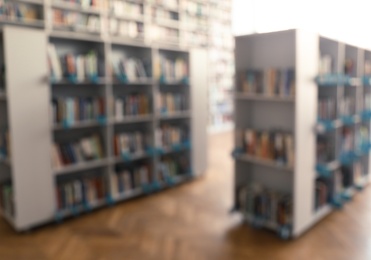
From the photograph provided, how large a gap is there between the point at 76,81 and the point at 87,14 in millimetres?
3036

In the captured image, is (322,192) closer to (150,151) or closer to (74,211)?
(150,151)

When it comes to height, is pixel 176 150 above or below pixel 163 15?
below

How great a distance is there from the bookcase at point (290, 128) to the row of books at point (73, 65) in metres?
1.46

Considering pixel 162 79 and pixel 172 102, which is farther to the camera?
pixel 172 102

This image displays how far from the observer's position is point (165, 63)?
13.3 ft

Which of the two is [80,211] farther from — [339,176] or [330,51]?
[330,51]

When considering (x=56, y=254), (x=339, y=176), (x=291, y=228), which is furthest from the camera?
(x=339, y=176)

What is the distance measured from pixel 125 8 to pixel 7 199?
444 cm

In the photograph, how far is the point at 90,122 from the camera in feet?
11.2

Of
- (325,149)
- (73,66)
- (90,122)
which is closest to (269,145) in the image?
(325,149)

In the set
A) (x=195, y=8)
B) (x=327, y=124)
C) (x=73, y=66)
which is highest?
(x=195, y=8)

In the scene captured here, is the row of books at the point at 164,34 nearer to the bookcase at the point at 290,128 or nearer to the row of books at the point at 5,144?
the bookcase at the point at 290,128

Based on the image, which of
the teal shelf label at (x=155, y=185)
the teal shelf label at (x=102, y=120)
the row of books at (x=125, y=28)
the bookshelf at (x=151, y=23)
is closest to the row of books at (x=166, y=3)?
the bookshelf at (x=151, y=23)

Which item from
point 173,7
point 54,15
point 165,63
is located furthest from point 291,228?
point 173,7
